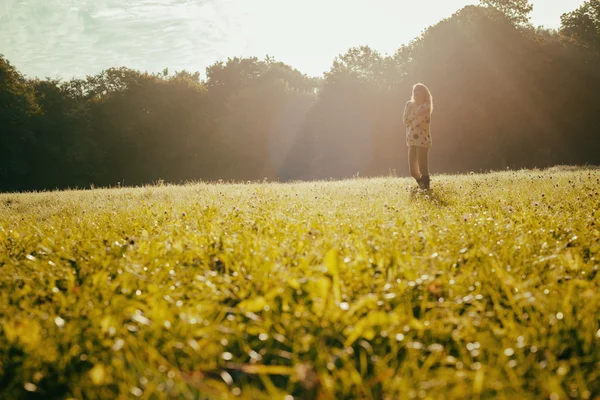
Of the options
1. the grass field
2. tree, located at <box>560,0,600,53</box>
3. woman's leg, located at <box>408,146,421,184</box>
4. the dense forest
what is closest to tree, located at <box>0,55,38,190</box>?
the dense forest


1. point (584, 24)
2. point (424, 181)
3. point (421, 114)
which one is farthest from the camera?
point (584, 24)

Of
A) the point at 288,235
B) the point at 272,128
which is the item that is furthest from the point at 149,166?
the point at 288,235

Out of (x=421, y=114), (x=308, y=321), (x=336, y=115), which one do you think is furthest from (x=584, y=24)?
(x=308, y=321)

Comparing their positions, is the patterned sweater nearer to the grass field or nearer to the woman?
the woman

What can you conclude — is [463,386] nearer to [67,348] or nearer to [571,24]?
[67,348]

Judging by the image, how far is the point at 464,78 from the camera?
37781 millimetres

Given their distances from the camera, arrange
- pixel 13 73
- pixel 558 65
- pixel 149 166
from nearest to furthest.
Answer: pixel 558 65, pixel 13 73, pixel 149 166

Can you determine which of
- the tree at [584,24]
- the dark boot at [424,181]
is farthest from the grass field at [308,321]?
the tree at [584,24]

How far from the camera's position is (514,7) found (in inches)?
1650

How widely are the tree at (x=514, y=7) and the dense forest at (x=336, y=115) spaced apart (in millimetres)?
120

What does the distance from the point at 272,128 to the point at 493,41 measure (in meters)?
22.4

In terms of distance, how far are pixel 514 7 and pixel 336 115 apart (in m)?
19.9

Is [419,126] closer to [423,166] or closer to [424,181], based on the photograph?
[423,166]

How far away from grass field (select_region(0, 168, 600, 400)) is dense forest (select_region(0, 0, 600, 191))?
113 feet
